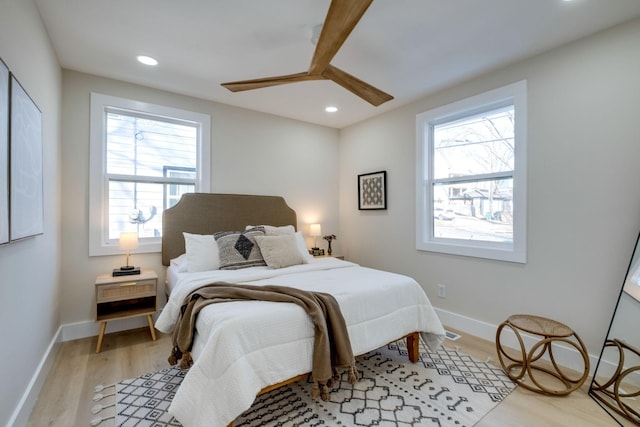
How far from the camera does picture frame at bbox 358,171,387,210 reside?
13.4ft

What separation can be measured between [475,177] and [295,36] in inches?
88.8

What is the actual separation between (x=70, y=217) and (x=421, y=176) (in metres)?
3.78

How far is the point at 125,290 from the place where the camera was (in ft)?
9.31

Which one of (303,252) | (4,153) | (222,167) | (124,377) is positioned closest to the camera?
(4,153)

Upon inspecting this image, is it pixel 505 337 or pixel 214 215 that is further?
pixel 214 215

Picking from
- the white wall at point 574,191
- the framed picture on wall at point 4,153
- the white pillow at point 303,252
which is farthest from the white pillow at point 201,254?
the white wall at point 574,191

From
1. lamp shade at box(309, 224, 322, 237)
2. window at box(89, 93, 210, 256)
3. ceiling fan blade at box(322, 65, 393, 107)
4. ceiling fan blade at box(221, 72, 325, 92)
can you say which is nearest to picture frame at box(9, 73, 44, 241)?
window at box(89, 93, 210, 256)

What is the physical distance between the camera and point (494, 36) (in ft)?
7.77

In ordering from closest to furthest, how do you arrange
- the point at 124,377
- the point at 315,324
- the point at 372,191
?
the point at 315,324 < the point at 124,377 < the point at 372,191

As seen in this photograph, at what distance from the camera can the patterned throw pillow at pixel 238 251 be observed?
2.94 m

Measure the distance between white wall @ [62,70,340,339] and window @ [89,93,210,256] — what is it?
0.09 m

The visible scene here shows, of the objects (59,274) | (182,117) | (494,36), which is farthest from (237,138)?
(494,36)

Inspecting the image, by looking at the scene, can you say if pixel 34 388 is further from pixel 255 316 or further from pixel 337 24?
pixel 337 24

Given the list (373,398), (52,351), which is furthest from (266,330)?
(52,351)
